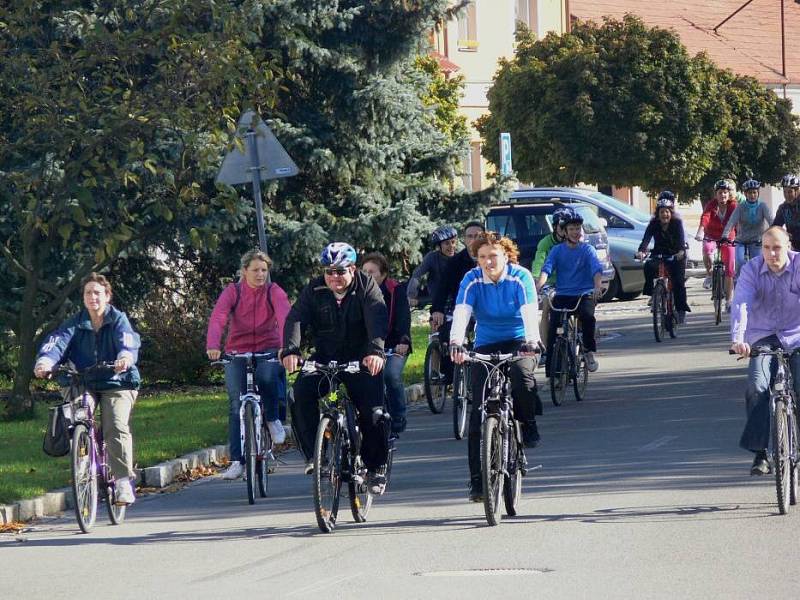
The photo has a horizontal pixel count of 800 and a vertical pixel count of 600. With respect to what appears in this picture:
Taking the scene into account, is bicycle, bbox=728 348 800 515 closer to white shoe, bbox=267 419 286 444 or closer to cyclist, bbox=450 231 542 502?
cyclist, bbox=450 231 542 502

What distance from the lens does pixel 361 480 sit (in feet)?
35.4

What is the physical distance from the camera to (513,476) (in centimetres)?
1077

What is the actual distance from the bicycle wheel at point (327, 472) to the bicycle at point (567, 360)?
642 cm

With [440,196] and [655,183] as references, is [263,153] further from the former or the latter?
[655,183]

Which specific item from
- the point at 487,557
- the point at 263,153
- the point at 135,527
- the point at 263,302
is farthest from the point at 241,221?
the point at 487,557

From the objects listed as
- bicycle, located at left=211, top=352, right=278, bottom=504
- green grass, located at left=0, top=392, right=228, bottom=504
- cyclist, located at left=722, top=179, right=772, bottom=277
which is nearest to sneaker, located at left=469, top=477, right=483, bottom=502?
bicycle, located at left=211, top=352, right=278, bottom=504

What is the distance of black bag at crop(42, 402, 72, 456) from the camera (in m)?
11.2

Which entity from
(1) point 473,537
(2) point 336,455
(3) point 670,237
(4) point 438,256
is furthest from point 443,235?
(1) point 473,537

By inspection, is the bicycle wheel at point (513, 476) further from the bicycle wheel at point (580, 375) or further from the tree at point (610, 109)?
the tree at point (610, 109)

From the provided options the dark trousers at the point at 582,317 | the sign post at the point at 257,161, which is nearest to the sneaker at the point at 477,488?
the sign post at the point at 257,161

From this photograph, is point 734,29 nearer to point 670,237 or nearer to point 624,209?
point 624,209

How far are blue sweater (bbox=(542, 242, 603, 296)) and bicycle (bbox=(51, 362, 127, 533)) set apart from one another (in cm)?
674

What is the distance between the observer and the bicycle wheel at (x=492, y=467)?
10164 millimetres

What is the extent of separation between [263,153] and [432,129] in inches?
281
